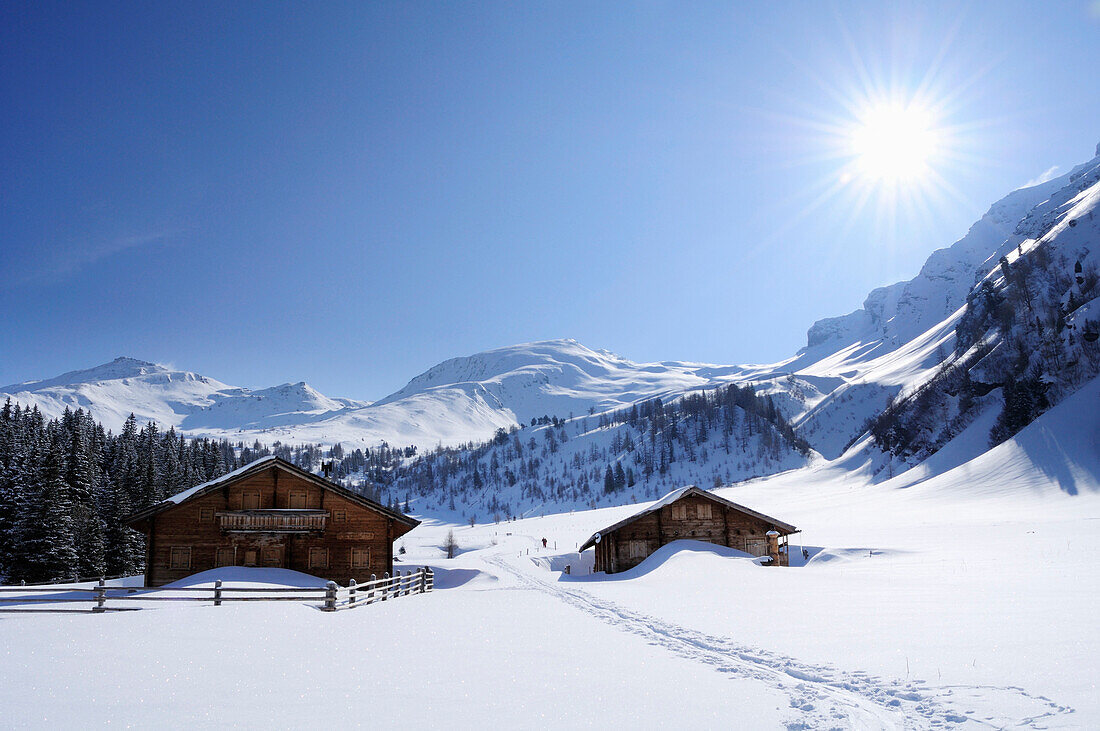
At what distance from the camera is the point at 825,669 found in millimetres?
10539

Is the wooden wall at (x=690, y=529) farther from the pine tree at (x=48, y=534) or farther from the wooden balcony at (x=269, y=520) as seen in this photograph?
the pine tree at (x=48, y=534)

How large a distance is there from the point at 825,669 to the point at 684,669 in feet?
7.86

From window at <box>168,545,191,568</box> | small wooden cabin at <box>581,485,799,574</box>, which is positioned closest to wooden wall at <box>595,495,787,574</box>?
small wooden cabin at <box>581,485,799,574</box>

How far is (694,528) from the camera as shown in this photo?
132ft

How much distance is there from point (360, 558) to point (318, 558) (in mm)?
2104

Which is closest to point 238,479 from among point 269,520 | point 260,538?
point 269,520

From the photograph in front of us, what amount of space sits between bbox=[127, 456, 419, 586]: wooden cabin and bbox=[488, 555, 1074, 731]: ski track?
23355mm

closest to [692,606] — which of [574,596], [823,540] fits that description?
[574,596]

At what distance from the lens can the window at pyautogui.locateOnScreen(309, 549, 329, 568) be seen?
3175 cm

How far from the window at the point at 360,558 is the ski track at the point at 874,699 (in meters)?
24.1

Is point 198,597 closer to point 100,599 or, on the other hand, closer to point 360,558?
point 100,599

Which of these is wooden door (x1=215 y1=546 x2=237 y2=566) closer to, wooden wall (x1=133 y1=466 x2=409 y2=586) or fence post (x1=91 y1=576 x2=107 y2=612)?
wooden wall (x1=133 y1=466 x2=409 y2=586)

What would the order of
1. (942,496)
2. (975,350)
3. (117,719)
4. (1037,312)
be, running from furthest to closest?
(975,350) < (1037,312) < (942,496) < (117,719)

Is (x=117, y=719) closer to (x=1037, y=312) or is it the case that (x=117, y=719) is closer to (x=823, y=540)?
(x=823, y=540)
